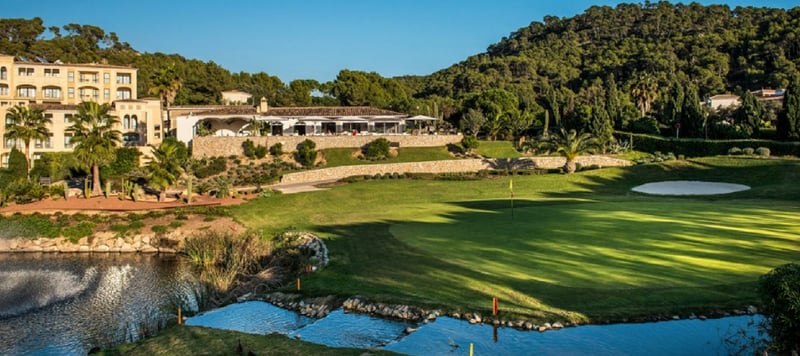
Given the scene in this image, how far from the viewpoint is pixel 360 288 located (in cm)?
2181

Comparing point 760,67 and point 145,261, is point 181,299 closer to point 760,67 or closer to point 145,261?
point 145,261

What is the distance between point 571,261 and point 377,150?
4587 centimetres

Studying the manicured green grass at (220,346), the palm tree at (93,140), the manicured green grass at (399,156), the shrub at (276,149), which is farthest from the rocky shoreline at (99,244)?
the shrub at (276,149)

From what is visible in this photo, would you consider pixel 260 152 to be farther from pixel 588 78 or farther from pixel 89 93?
pixel 588 78

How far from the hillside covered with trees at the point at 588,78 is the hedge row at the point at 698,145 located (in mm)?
2786

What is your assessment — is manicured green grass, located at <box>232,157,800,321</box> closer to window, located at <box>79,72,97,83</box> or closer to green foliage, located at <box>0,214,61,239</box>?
green foliage, located at <box>0,214,61,239</box>

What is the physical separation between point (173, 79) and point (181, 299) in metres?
58.5

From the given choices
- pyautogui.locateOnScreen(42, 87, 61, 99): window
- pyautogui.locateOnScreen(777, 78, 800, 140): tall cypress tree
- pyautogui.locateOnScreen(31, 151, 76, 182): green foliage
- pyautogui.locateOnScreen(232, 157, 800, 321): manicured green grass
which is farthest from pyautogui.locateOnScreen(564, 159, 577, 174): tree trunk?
pyautogui.locateOnScreen(42, 87, 61, 99): window

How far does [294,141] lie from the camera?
6750 cm

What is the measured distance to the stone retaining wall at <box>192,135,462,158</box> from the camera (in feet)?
214

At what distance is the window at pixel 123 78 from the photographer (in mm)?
82562

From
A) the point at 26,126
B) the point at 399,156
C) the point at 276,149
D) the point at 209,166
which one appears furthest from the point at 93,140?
the point at 399,156

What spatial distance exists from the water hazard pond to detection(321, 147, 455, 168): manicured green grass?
35.4 metres

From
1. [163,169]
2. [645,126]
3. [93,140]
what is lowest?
[163,169]
